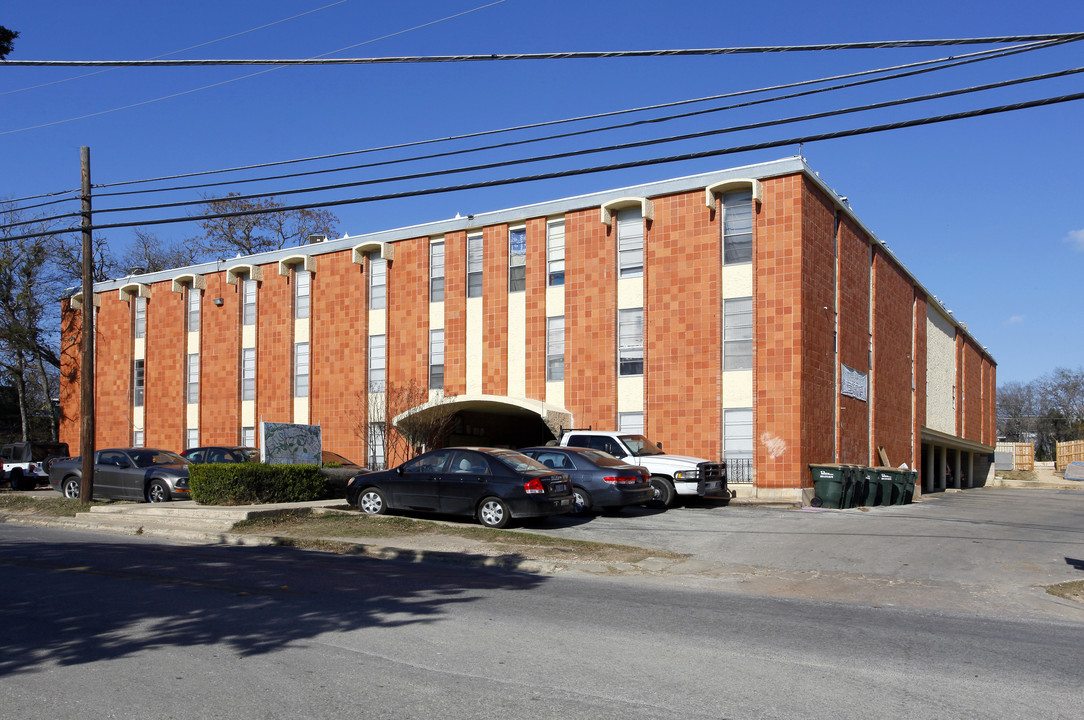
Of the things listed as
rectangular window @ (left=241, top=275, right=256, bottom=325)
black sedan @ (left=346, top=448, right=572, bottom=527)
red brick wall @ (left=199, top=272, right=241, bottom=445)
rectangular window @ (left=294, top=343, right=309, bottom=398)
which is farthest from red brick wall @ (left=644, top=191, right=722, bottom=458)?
red brick wall @ (left=199, top=272, right=241, bottom=445)

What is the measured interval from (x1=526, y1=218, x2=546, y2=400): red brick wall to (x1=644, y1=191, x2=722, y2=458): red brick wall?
3626 millimetres

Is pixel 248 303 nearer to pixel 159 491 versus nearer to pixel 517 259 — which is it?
pixel 517 259

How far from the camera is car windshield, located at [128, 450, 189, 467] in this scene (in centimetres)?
2194

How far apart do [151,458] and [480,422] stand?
12.4 m

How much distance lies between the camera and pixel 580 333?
27.5 meters

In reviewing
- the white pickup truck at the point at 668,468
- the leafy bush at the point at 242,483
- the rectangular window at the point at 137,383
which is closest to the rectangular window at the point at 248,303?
the rectangular window at the point at 137,383

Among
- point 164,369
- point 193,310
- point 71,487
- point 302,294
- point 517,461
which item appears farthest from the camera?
point 164,369

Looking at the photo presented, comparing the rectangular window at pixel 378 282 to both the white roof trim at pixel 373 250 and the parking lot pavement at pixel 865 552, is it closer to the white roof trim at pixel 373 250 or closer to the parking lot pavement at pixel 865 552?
the white roof trim at pixel 373 250

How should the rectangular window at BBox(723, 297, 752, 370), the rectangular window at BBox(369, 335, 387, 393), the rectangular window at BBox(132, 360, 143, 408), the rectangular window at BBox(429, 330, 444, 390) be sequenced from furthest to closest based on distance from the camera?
1. the rectangular window at BBox(132, 360, 143, 408)
2. the rectangular window at BBox(369, 335, 387, 393)
3. the rectangular window at BBox(429, 330, 444, 390)
4. the rectangular window at BBox(723, 297, 752, 370)

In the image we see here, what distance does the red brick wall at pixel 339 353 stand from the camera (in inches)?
1266

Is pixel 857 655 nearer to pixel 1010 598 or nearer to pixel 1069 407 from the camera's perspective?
pixel 1010 598

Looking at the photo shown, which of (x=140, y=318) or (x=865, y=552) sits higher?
(x=140, y=318)

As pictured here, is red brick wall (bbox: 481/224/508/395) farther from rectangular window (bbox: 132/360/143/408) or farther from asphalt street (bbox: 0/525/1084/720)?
rectangular window (bbox: 132/360/143/408)

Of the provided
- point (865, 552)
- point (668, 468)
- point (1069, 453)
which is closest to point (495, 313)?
point (668, 468)
